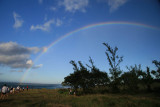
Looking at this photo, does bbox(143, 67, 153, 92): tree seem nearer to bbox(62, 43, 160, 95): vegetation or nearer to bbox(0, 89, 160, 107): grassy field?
bbox(62, 43, 160, 95): vegetation

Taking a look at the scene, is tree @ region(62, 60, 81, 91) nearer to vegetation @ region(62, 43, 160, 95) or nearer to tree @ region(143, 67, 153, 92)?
vegetation @ region(62, 43, 160, 95)

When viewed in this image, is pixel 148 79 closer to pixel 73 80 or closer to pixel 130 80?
pixel 130 80

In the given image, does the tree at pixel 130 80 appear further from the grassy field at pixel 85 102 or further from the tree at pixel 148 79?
the grassy field at pixel 85 102

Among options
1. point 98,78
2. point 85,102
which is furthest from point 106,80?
point 85,102

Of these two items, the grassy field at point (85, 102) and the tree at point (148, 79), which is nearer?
the grassy field at point (85, 102)

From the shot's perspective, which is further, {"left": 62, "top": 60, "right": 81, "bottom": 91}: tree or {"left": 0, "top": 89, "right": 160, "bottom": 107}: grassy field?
{"left": 62, "top": 60, "right": 81, "bottom": 91}: tree

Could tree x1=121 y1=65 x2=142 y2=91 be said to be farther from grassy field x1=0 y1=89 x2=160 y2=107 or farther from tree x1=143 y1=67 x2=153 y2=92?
grassy field x1=0 y1=89 x2=160 y2=107

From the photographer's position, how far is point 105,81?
30.8 meters

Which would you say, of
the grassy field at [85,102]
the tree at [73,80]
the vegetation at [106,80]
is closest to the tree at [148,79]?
the vegetation at [106,80]

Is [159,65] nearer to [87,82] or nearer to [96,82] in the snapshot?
[96,82]

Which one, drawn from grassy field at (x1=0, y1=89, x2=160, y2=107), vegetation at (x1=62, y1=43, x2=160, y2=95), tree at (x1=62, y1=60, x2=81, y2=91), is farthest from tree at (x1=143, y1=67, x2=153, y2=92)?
tree at (x1=62, y1=60, x2=81, y2=91)

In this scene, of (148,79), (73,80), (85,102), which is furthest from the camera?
(148,79)

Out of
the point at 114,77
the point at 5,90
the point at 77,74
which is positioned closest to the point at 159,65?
the point at 114,77

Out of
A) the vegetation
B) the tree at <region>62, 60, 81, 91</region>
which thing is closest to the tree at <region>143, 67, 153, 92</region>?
the vegetation
